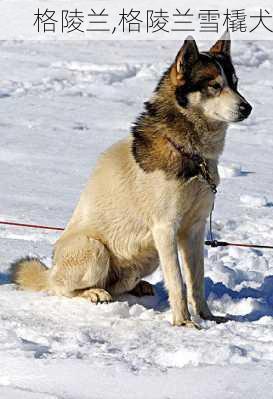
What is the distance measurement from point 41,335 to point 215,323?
3.21 feet

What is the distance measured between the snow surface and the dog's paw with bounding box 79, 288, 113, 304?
1.7 inches

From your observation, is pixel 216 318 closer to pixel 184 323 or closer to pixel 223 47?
pixel 184 323

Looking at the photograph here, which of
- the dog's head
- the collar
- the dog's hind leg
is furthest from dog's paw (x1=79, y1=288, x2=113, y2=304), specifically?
the dog's head

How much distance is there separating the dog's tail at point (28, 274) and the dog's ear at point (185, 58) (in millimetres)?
1323

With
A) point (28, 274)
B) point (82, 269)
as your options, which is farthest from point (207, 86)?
point (28, 274)

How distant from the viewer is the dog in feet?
14.9

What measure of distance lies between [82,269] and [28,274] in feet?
1.43

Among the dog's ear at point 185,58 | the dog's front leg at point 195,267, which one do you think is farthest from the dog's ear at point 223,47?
the dog's front leg at point 195,267

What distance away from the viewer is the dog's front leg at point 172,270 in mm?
4539

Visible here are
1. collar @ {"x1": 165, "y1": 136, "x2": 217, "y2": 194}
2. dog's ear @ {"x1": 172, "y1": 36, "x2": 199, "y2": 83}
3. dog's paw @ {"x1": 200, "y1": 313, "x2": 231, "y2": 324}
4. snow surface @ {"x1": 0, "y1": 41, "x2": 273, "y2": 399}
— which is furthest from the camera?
dog's paw @ {"x1": 200, "y1": 313, "x2": 231, "y2": 324}

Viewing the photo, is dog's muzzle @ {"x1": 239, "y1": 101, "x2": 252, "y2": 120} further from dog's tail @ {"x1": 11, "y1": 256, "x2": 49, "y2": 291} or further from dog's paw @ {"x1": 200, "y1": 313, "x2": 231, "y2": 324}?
dog's tail @ {"x1": 11, "y1": 256, "x2": 49, "y2": 291}

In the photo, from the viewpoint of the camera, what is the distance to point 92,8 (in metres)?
17.0

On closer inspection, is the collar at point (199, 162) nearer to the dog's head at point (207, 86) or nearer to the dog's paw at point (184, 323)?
the dog's head at point (207, 86)

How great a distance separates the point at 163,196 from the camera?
455 centimetres
